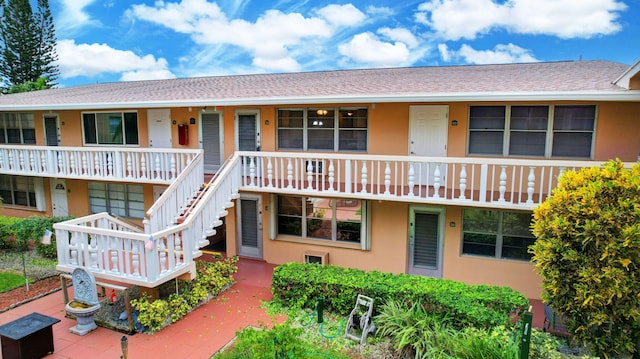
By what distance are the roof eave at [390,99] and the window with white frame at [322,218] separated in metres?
2.71

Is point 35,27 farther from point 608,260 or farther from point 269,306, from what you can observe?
point 608,260

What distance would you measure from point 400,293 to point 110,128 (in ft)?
34.7

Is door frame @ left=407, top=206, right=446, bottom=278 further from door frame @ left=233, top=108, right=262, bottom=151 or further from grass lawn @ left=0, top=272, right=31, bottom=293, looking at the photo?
grass lawn @ left=0, top=272, right=31, bottom=293

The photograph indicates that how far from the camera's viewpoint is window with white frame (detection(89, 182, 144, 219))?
41.9 feet

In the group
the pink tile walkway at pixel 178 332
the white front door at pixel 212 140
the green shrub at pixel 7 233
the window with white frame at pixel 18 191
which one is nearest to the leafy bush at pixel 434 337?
the pink tile walkway at pixel 178 332

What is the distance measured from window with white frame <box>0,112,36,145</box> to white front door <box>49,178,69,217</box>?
5.63ft

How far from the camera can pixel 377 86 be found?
1025cm

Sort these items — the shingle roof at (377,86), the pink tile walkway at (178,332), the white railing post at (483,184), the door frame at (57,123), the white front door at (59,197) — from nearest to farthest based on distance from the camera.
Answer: the pink tile walkway at (178,332), the white railing post at (483,184), the shingle roof at (377,86), the door frame at (57,123), the white front door at (59,197)

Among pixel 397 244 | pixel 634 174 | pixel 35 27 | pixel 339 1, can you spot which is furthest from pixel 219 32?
pixel 634 174

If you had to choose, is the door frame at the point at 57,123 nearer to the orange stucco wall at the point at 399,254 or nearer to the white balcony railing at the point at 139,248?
the white balcony railing at the point at 139,248

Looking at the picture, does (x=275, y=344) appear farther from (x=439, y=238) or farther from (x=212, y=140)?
(x=212, y=140)

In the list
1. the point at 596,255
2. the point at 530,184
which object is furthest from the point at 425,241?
the point at 596,255

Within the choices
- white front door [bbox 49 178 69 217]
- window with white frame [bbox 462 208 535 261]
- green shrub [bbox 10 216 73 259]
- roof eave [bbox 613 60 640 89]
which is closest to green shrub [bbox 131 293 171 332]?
green shrub [bbox 10 216 73 259]

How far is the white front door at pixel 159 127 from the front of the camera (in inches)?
469
